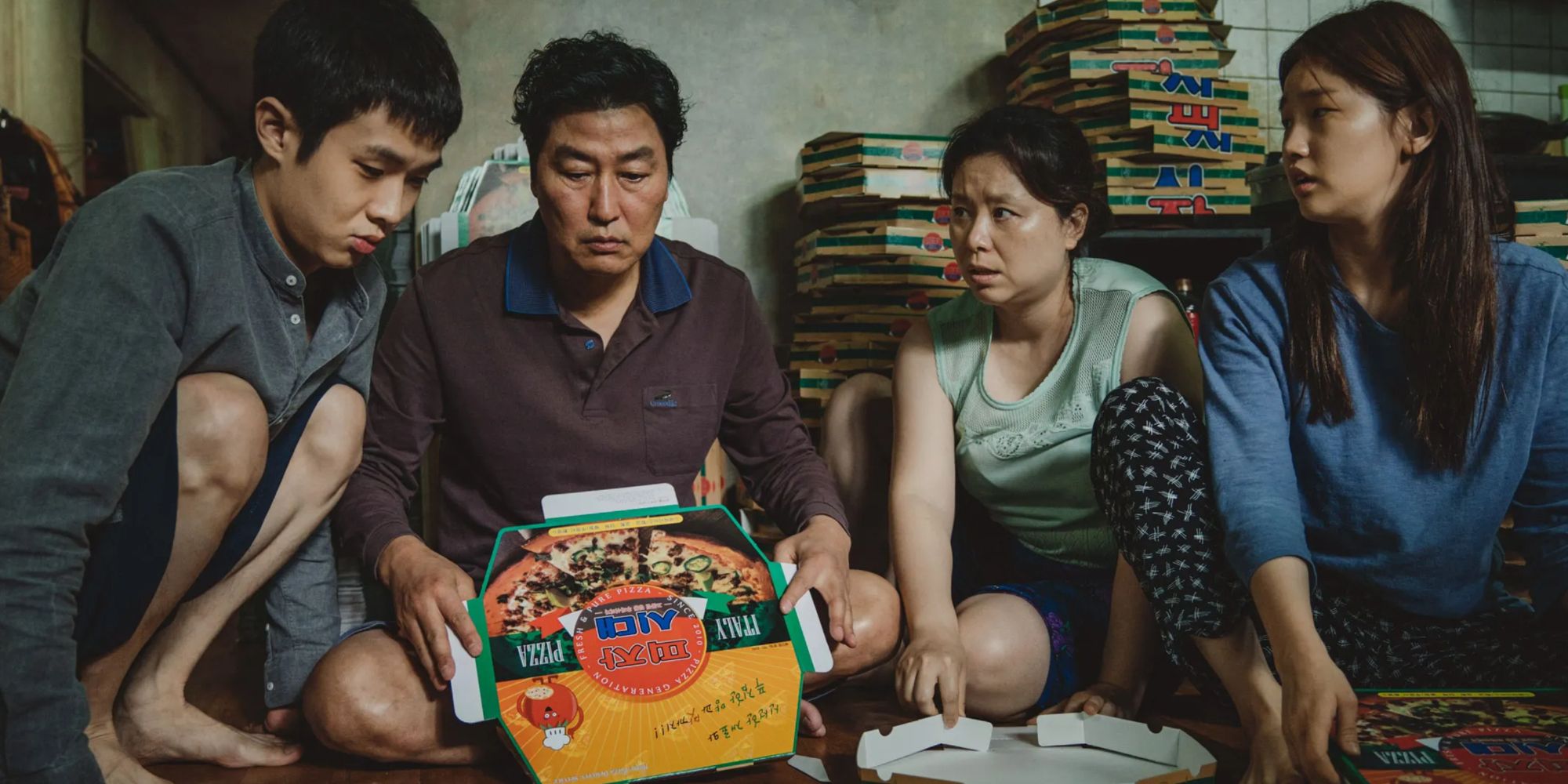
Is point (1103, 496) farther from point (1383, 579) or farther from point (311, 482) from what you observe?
point (311, 482)

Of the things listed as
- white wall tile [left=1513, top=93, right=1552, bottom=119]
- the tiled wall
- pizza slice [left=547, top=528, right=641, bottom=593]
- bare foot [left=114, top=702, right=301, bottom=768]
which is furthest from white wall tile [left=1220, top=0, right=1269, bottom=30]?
bare foot [left=114, top=702, right=301, bottom=768]

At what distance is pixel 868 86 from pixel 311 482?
7.46 ft

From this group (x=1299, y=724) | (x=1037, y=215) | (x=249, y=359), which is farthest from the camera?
(x=1037, y=215)

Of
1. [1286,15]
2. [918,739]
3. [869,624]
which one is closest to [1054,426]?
[869,624]

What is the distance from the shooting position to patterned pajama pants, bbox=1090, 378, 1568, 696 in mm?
1157

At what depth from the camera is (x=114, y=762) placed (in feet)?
3.70

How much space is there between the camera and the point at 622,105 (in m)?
1.43

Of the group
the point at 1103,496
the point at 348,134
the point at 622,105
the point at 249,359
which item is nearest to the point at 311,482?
the point at 249,359

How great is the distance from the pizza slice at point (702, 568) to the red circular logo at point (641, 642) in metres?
0.03

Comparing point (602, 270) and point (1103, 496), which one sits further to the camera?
point (602, 270)

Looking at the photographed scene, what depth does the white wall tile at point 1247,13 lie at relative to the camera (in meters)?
3.26

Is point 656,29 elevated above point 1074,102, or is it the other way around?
point 656,29

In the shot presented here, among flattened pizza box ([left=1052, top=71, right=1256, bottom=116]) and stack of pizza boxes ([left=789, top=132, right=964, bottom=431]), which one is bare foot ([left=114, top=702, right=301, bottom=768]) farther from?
flattened pizza box ([left=1052, top=71, right=1256, bottom=116])

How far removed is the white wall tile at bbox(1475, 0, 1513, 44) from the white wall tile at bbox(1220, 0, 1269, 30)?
742 millimetres
